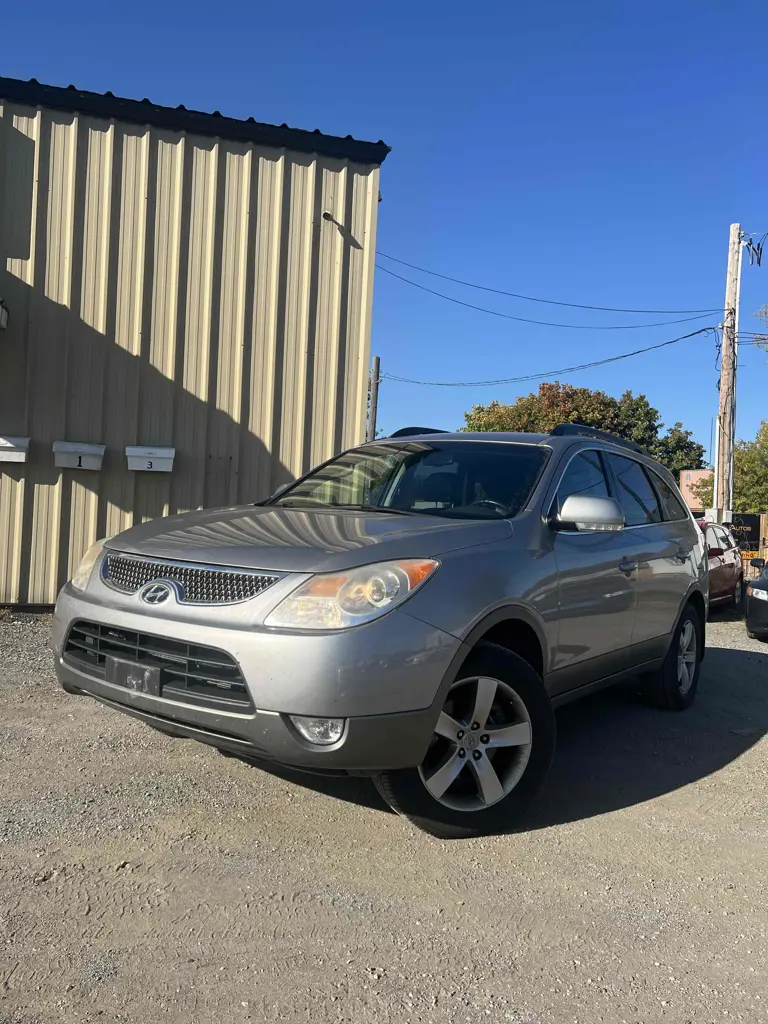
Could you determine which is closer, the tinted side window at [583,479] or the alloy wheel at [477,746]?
the alloy wheel at [477,746]

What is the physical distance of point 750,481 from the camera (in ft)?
115

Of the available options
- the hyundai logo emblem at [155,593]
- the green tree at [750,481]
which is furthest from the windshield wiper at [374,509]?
the green tree at [750,481]

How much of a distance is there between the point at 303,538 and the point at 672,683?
3.17 m

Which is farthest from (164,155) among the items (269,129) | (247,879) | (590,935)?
(590,935)

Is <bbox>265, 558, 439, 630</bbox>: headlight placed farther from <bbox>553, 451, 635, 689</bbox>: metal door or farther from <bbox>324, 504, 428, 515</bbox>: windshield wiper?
<bbox>553, 451, 635, 689</bbox>: metal door

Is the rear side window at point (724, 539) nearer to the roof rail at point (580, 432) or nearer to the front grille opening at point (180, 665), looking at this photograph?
the roof rail at point (580, 432)

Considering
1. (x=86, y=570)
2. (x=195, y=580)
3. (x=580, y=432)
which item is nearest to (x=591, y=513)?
(x=580, y=432)

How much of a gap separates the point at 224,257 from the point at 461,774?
675cm

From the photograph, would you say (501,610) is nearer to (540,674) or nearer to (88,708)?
(540,674)

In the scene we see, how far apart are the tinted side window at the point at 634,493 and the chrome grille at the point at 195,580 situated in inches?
104

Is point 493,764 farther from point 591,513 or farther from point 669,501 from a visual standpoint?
point 669,501

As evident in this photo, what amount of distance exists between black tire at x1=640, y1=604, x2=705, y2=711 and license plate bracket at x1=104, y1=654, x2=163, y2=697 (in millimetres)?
3442

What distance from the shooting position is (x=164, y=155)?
8.31m

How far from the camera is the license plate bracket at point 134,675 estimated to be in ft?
10.0
